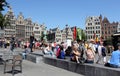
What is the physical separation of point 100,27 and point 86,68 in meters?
138

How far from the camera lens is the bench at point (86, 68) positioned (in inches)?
475

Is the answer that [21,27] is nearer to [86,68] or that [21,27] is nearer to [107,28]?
[107,28]

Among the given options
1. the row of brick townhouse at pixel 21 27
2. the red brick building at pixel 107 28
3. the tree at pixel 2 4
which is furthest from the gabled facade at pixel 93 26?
the tree at pixel 2 4

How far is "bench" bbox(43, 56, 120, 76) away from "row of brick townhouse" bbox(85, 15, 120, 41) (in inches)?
5070

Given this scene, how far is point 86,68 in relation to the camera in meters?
14.5

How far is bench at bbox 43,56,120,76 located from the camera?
1205 cm

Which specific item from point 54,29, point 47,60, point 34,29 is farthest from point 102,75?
point 54,29

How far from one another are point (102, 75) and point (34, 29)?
460 ft

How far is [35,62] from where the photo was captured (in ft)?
73.7

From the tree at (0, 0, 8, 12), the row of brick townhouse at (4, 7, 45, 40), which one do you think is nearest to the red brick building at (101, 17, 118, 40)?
the row of brick townhouse at (4, 7, 45, 40)

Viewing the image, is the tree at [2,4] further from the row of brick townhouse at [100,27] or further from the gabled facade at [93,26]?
the gabled facade at [93,26]

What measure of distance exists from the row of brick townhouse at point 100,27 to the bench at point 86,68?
423ft

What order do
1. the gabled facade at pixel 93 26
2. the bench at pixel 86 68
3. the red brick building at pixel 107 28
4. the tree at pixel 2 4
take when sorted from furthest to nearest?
the gabled facade at pixel 93 26 → the red brick building at pixel 107 28 → the tree at pixel 2 4 → the bench at pixel 86 68

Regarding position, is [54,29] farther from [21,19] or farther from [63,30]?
[21,19]
